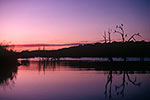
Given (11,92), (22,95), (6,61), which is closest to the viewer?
(22,95)

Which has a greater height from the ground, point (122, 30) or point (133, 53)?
point (122, 30)

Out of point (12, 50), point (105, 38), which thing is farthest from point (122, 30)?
point (12, 50)

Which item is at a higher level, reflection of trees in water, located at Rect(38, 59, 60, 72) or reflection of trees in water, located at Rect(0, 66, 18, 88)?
reflection of trees in water, located at Rect(0, 66, 18, 88)

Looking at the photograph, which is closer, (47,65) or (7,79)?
(7,79)

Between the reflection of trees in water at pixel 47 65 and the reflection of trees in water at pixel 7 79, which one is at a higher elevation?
the reflection of trees in water at pixel 7 79

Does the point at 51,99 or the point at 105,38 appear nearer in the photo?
the point at 51,99

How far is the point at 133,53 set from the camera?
73.8 m

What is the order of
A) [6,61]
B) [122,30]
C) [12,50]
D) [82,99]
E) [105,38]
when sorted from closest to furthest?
[82,99], [6,61], [12,50], [122,30], [105,38]

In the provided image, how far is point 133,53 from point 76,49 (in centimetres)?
3581

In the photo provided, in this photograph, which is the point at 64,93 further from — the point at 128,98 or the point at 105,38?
the point at 105,38

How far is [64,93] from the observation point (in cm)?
1058

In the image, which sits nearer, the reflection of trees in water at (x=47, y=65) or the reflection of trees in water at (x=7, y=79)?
the reflection of trees in water at (x=7, y=79)

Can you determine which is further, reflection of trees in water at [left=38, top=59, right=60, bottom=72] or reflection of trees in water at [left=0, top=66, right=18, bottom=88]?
reflection of trees in water at [left=38, top=59, right=60, bottom=72]

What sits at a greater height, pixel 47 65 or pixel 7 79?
pixel 7 79
